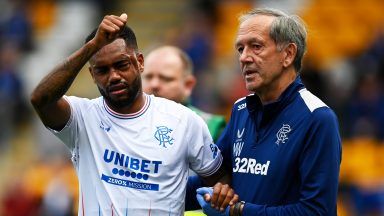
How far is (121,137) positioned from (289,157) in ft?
3.25

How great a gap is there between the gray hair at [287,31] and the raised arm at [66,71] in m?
0.92

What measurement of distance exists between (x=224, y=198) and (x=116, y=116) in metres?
0.80

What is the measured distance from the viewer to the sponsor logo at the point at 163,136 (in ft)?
18.8

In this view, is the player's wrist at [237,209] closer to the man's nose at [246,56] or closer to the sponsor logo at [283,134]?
the sponsor logo at [283,134]

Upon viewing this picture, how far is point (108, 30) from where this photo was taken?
532cm

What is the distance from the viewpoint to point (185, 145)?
5805 mm

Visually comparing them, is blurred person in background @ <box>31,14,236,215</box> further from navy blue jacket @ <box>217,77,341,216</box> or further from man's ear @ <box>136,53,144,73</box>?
navy blue jacket @ <box>217,77,341,216</box>

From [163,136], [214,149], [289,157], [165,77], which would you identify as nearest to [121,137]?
[163,136]

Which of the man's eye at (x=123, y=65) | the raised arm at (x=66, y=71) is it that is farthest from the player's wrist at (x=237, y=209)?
the raised arm at (x=66, y=71)

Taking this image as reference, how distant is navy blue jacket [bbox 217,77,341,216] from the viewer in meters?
5.46

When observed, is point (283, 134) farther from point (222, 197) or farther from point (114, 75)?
point (114, 75)

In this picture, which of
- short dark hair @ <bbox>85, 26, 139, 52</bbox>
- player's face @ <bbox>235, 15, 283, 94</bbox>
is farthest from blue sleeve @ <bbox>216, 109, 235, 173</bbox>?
short dark hair @ <bbox>85, 26, 139, 52</bbox>

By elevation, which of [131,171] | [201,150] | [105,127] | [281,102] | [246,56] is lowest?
[131,171]

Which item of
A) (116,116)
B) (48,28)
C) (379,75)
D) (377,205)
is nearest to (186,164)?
(116,116)
